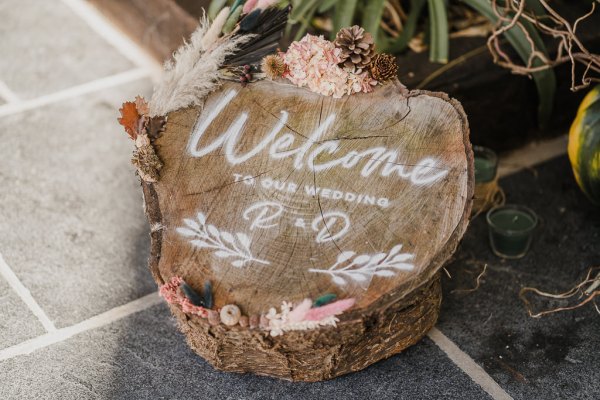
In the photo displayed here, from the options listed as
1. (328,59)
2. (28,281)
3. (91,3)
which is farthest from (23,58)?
(328,59)

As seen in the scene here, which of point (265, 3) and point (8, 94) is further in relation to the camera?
point (8, 94)

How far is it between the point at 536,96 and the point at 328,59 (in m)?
1.05

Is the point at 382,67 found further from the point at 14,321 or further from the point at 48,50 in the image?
the point at 48,50

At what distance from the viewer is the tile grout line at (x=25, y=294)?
6.68ft

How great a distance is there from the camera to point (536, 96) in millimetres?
2529

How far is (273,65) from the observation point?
1849mm

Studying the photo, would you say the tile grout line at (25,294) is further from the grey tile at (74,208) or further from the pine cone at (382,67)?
the pine cone at (382,67)

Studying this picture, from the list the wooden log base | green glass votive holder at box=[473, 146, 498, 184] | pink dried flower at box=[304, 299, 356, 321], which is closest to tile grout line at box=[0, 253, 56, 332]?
the wooden log base

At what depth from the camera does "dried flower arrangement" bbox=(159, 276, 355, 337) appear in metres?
1.56

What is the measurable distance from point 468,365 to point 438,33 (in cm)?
107

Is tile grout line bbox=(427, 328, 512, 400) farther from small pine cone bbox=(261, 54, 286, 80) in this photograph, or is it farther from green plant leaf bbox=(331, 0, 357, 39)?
green plant leaf bbox=(331, 0, 357, 39)

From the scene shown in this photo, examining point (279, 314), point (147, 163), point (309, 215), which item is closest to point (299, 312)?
point (279, 314)

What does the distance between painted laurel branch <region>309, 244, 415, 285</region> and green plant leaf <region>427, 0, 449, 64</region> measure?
92cm

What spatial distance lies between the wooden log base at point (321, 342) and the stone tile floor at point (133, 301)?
0.06 metres
